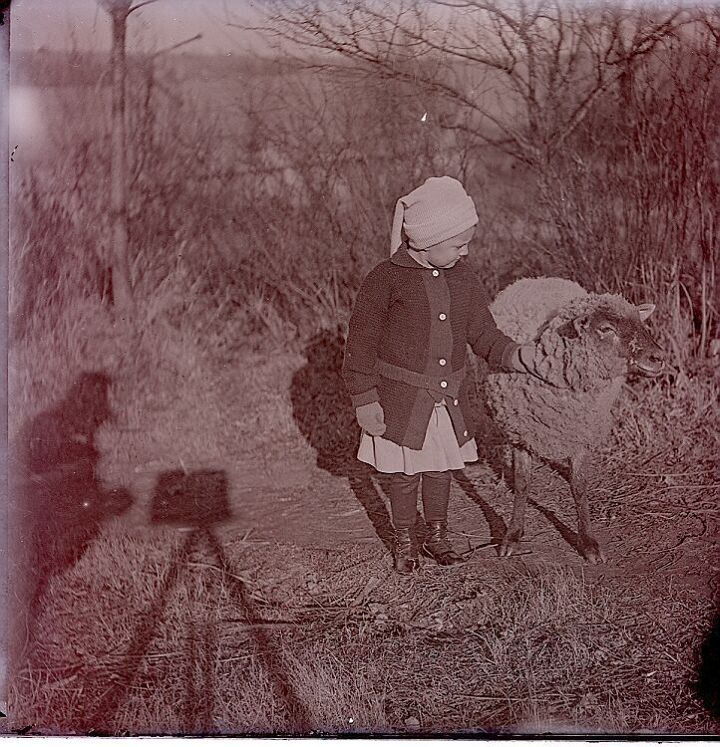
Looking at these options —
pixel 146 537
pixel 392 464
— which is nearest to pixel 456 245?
pixel 392 464

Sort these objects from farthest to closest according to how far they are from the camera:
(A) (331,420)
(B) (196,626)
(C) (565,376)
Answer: (A) (331,420) < (B) (196,626) < (C) (565,376)

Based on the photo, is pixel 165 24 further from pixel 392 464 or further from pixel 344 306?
pixel 392 464

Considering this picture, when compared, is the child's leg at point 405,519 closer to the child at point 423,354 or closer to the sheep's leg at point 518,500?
the child at point 423,354

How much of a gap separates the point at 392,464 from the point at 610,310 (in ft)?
2.83

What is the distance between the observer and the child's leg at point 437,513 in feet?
9.16

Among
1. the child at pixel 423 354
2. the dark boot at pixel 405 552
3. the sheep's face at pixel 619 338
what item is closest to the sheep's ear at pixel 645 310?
the sheep's face at pixel 619 338

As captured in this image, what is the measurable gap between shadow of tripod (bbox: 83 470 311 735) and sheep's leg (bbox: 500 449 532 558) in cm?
83

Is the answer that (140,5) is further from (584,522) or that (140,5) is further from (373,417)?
(584,522)

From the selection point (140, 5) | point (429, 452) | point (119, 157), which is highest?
point (140, 5)

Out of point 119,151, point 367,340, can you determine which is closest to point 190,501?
point 367,340

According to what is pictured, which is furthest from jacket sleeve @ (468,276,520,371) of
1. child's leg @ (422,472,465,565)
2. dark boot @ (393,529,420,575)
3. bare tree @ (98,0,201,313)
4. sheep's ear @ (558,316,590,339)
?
bare tree @ (98,0,201,313)

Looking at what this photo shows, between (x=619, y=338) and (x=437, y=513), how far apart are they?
0.82 m

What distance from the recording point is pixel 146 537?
2826 millimetres

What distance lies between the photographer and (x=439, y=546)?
9.16ft
